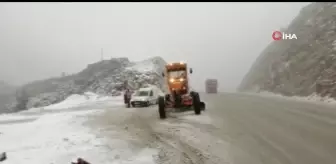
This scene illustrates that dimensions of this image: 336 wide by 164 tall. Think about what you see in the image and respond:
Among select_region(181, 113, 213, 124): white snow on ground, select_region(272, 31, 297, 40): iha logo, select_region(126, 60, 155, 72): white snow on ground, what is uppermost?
select_region(272, 31, 297, 40): iha logo

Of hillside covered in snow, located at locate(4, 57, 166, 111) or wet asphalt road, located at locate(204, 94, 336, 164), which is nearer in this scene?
wet asphalt road, located at locate(204, 94, 336, 164)

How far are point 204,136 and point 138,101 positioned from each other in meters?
16.0

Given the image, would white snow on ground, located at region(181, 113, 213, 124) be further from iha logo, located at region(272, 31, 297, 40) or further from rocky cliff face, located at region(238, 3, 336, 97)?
iha logo, located at region(272, 31, 297, 40)

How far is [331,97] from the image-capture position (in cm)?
2227

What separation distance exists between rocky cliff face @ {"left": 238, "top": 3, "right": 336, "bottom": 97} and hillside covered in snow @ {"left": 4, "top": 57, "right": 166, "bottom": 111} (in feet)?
50.1

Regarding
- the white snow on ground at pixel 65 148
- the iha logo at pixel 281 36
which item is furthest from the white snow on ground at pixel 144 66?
the white snow on ground at pixel 65 148

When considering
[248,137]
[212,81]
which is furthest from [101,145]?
[212,81]

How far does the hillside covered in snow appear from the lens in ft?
147

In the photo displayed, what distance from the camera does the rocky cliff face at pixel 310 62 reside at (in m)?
27.2

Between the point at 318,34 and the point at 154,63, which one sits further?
the point at 154,63

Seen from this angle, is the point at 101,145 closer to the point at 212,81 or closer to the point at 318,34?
the point at 318,34

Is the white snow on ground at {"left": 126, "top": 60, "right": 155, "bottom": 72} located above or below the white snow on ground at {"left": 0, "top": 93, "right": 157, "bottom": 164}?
above

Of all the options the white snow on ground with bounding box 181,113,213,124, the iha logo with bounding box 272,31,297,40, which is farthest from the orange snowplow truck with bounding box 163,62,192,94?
the iha logo with bounding box 272,31,297,40

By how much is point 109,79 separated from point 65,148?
122 feet
